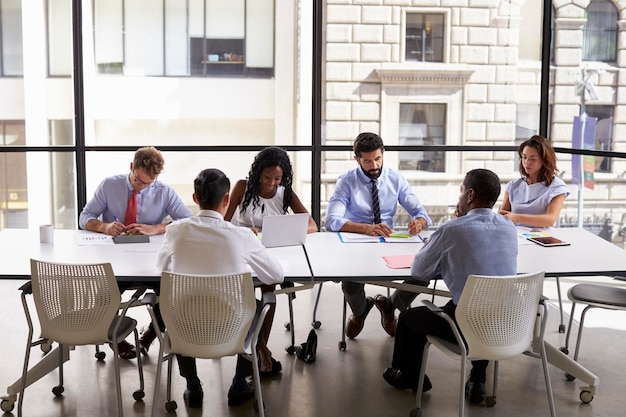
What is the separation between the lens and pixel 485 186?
376cm

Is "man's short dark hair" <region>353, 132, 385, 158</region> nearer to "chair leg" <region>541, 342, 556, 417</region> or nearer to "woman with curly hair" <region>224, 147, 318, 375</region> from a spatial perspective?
"woman with curly hair" <region>224, 147, 318, 375</region>

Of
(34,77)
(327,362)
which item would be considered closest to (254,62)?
(34,77)

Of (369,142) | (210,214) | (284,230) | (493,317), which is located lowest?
(493,317)

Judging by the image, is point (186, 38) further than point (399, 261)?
Yes

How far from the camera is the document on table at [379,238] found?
457 cm

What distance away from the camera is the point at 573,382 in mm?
4371

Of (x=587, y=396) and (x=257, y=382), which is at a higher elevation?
(x=257, y=382)

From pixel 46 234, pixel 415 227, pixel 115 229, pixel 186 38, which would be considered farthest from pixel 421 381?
pixel 186 38

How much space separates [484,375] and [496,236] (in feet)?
2.69

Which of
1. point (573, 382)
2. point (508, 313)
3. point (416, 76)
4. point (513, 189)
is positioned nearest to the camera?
point (508, 313)

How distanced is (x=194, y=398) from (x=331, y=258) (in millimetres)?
925

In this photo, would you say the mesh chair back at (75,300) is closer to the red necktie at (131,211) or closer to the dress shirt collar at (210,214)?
the dress shirt collar at (210,214)

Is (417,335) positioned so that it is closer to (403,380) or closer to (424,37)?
(403,380)

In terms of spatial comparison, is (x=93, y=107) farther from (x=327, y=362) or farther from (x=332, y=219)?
(x=327, y=362)
